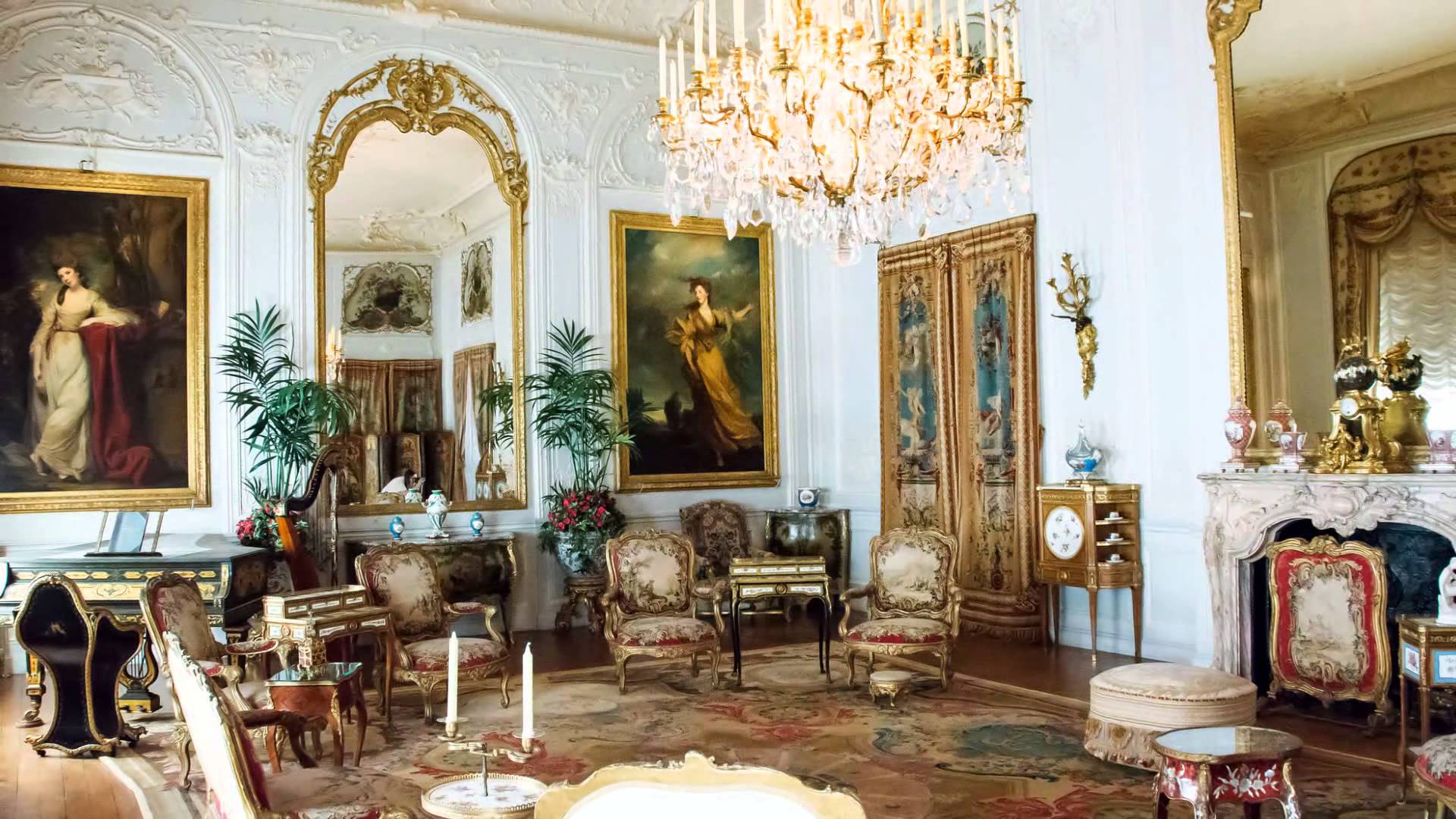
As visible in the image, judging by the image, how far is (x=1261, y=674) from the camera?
670cm

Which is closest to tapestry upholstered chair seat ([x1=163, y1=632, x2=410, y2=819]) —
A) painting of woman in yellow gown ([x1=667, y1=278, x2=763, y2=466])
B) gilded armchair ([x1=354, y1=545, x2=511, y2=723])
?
gilded armchair ([x1=354, y1=545, x2=511, y2=723])

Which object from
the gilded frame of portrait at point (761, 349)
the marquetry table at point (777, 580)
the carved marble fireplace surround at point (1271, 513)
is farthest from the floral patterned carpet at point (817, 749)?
the gilded frame of portrait at point (761, 349)

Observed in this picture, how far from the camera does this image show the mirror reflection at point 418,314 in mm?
9383

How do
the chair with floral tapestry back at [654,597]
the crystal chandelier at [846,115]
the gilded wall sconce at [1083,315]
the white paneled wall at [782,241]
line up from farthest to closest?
the gilded wall sconce at [1083,315], the white paneled wall at [782,241], the chair with floral tapestry back at [654,597], the crystal chandelier at [846,115]

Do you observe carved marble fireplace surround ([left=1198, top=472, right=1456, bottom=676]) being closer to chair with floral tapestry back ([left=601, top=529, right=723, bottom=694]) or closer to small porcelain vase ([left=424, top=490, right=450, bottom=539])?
chair with floral tapestry back ([left=601, top=529, right=723, bottom=694])

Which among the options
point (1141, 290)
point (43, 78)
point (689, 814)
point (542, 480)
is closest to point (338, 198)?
point (43, 78)

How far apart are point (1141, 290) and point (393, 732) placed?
5764mm

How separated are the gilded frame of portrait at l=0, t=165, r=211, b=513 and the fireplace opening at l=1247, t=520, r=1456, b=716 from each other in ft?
24.6

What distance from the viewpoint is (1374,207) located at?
6.59m

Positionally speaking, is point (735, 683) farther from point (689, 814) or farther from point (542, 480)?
point (689, 814)

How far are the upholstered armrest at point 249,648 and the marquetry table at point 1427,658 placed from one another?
5.50m

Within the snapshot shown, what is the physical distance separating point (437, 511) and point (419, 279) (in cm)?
197

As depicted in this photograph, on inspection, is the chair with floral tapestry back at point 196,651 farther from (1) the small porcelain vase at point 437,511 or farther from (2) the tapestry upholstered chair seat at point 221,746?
(1) the small porcelain vase at point 437,511

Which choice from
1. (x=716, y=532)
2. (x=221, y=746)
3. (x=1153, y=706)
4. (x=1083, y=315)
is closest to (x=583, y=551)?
(x=716, y=532)
